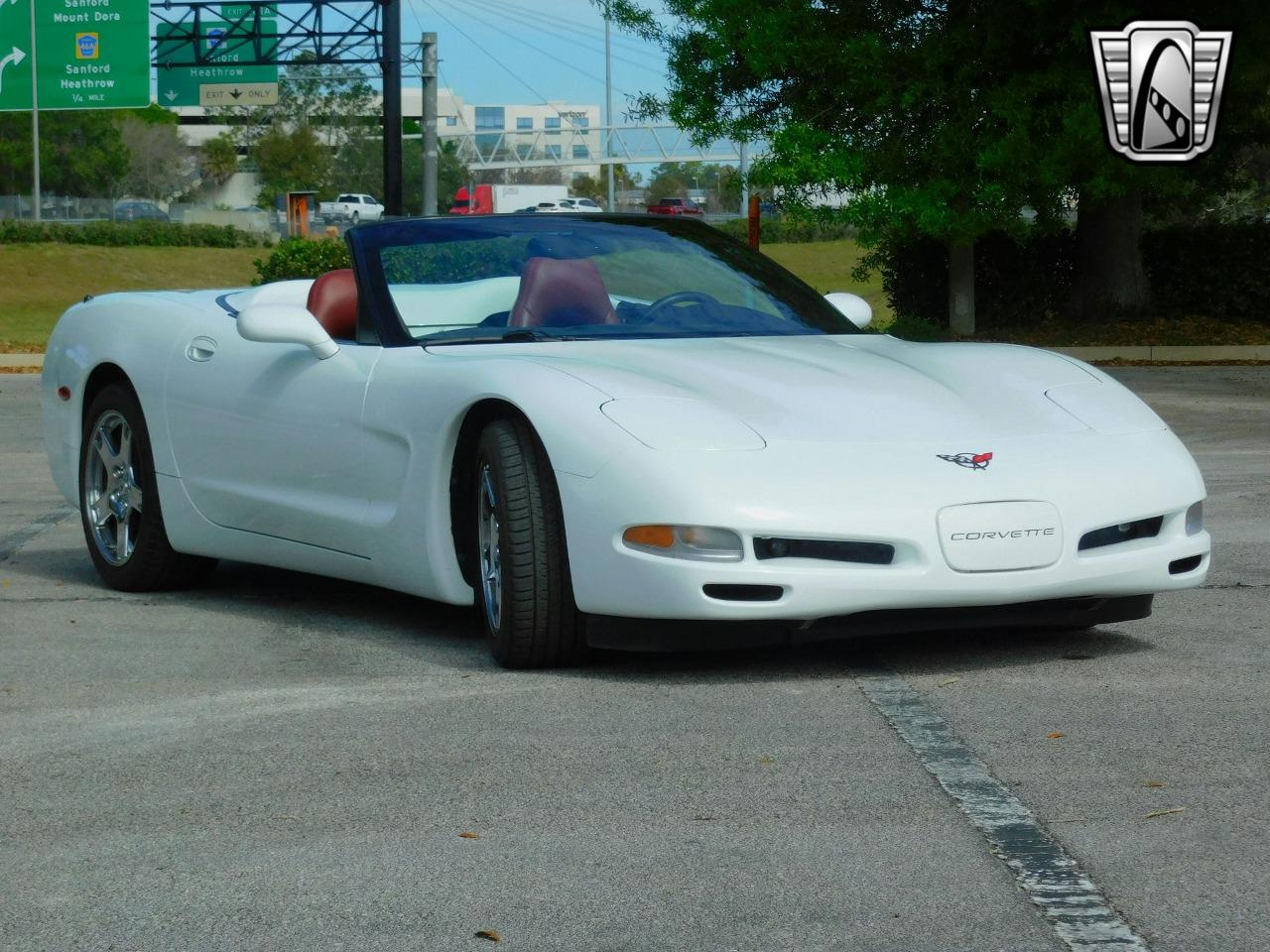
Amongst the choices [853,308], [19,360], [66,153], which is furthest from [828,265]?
[66,153]

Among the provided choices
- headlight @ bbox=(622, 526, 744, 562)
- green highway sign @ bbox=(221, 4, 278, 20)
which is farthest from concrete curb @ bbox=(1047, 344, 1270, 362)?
green highway sign @ bbox=(221, 4, 278, 20)

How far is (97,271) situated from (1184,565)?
43855mm

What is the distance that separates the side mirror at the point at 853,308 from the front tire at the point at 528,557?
174 centimetres

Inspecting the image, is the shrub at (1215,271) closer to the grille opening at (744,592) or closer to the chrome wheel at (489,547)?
the chrome wheel at (489,547)

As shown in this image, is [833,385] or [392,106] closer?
[833,385]

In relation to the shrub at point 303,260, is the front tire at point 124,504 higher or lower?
lower

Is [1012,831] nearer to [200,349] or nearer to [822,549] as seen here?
[822,549]

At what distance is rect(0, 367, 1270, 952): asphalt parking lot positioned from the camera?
10.2ft

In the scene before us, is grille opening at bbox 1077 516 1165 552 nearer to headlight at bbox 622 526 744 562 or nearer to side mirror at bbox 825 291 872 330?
headlight at bbox 622 526 744 562

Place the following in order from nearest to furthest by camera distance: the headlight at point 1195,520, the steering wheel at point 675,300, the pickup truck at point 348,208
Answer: the headlight at point 1195,520, the steering wheel at point 675,300, the pickup truck at point 348,208

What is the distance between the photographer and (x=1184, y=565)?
17.1 feet

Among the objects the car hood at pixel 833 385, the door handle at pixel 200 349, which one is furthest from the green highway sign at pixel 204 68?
the car hood at pixel 833 385

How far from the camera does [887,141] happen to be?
20172 millimetres

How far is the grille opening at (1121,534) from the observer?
495 centimetres
